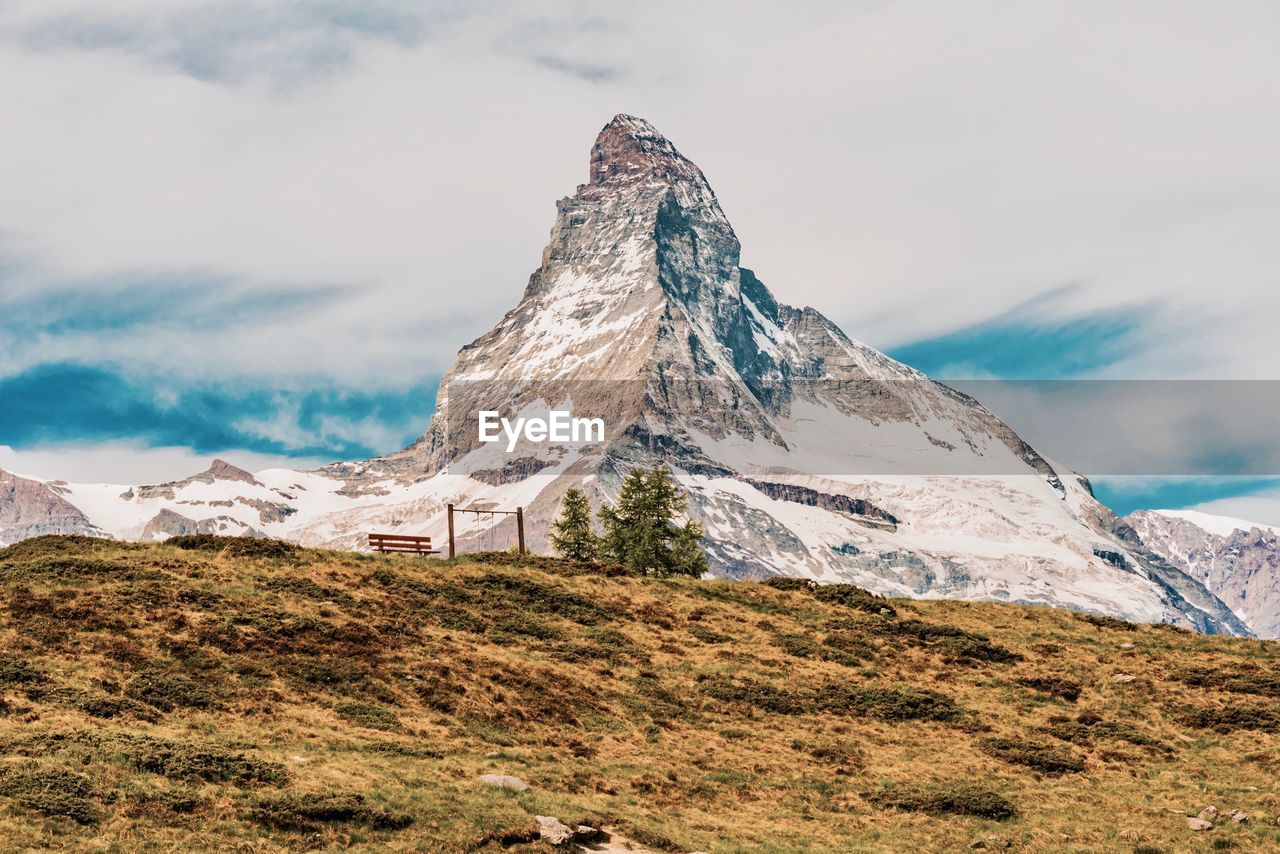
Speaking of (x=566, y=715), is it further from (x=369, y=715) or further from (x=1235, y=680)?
(x=1235, y=680)

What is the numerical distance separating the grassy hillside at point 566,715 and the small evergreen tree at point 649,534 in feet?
73.8

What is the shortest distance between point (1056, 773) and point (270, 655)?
28911 mm

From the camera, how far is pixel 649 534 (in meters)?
91.0

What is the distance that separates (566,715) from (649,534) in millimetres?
45185

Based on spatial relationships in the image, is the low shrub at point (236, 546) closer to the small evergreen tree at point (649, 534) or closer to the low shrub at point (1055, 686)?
the small evergreen tree at point (649, 534)

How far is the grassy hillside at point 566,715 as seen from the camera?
3325cm

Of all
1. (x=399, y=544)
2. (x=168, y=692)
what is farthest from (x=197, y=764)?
(x=399, y=544)

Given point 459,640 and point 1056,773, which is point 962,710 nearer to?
point 1056,773

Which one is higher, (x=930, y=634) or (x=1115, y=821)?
(x=930, y=634)

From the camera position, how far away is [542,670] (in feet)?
165

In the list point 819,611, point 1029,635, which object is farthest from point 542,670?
point 1029,635

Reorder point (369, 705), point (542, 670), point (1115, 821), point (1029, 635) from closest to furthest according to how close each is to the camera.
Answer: point (1115, 821), point (369, 705), point (542, 670), point (1029, 635)

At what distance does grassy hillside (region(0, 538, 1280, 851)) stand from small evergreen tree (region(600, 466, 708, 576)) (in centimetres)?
2251

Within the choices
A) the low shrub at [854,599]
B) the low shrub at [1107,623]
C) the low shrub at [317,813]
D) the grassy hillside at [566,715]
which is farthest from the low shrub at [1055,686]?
the low shrub at [317,813]
